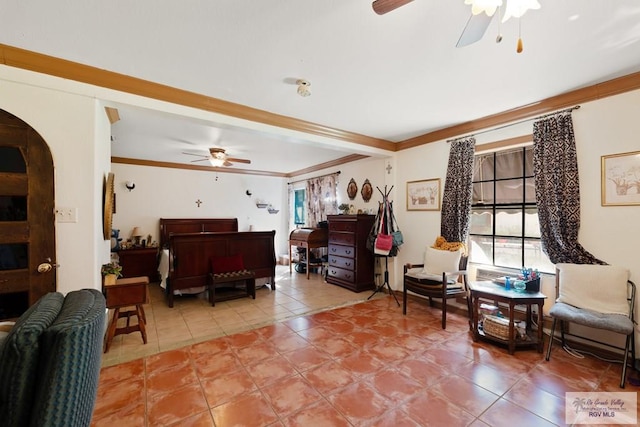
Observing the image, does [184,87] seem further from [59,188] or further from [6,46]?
[59,188]

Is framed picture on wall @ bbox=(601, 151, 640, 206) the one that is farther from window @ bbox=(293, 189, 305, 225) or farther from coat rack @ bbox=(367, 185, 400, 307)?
window @ bbox=(293, 189, 305, 225)

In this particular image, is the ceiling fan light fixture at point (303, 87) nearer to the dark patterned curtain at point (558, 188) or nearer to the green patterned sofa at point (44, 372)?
the green patterned sofa at point (44, 372)

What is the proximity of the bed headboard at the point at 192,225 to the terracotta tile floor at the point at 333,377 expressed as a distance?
10.2ft

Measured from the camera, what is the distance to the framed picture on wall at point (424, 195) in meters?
4.03

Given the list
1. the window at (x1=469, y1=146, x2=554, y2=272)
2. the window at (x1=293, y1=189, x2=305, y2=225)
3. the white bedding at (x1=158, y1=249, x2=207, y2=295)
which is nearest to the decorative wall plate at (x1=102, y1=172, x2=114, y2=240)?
the white bedding at (x1=158, y1=249, x2=207, y2=295)

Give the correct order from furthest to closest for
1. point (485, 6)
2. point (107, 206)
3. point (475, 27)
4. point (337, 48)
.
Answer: point (107, 206), point (337, 48), point (475, 27), point (485, 6)

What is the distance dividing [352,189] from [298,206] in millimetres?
2473

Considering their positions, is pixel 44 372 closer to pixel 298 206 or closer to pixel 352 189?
pixel 352 189

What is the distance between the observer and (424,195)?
4.19 meters

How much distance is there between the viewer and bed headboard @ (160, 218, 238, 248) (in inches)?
233

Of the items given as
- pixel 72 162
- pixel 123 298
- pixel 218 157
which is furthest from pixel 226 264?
pixel 72 162

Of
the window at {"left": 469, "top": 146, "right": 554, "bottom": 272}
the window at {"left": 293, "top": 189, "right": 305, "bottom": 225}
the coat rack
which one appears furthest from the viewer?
the window at {"left": 293, "top": 189, "right": 305, "bottom": 225}

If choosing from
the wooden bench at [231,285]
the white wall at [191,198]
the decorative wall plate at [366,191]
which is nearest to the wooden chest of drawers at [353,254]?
the decorative wall plate at [366,191]

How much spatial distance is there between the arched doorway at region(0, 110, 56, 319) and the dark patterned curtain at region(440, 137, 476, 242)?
4.21m
